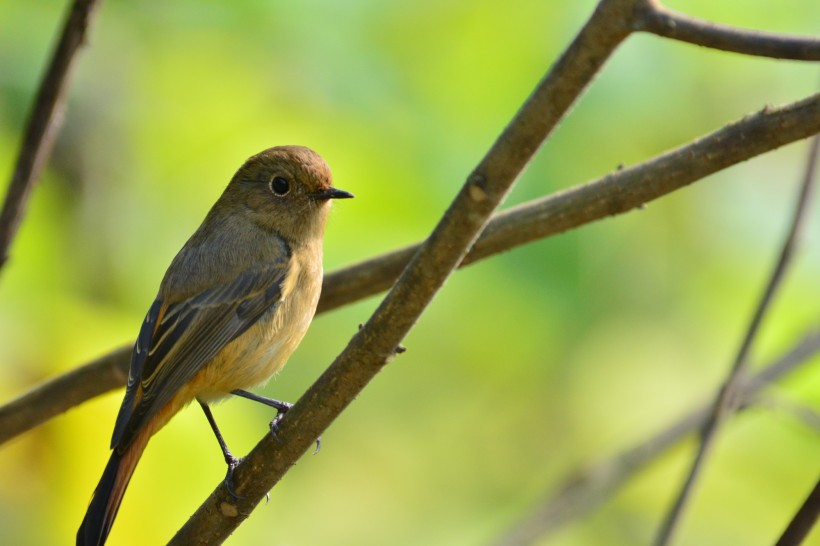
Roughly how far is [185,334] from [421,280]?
1.75 metres

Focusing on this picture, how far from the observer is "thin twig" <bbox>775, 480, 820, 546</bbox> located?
7.15 feet

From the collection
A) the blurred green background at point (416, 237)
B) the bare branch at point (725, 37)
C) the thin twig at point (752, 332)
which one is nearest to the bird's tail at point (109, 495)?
the blurred green background at point (416, 237)

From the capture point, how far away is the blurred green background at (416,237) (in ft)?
13.4

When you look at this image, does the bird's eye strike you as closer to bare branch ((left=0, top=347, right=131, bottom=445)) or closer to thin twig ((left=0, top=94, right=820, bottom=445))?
thin twig ((left=0, top=94, right=820, bottom=445))

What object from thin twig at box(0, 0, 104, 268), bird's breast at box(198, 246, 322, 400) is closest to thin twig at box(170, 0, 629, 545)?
bird's breast at box(198, 246, 322, 400)

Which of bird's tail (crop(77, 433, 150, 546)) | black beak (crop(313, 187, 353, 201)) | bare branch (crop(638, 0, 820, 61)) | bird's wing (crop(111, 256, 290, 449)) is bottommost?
bird's tail (crop(77, 433, 150, 546))

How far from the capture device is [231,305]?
4.00 m

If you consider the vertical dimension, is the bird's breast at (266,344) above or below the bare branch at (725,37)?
below

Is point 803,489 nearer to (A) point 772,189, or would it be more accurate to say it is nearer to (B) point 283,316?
(A) point 772,189

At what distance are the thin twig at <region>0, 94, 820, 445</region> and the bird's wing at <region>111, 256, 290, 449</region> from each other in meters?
0.13

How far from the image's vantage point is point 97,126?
4527 mm

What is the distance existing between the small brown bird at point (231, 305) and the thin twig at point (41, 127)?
58 centimetres

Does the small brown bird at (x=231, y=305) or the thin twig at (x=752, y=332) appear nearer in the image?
the thin twig at (x=752, y=332)

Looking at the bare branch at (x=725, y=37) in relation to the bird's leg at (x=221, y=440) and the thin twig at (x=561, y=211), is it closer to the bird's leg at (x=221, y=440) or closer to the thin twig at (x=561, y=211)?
the thin twig at (x=561, y=211)
